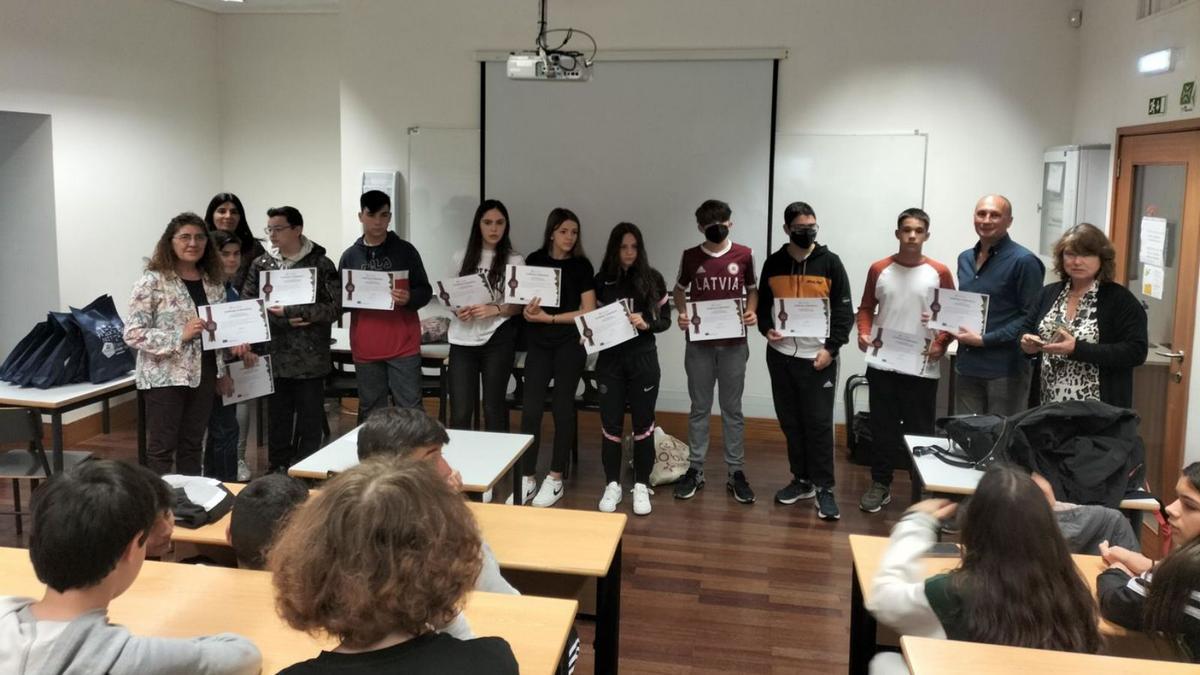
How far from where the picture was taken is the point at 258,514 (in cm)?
234

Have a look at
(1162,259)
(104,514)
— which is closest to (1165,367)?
(1162,259)

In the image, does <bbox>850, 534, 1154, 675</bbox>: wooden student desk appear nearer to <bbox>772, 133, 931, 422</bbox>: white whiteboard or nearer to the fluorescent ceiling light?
the fluorescent ceiling light

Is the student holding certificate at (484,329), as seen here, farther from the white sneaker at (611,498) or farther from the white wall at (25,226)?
the white wall at (25,226)

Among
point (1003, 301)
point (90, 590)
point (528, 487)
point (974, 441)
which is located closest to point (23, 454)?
point (528, 487)

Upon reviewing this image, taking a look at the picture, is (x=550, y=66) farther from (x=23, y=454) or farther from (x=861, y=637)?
(x=23, y=454)

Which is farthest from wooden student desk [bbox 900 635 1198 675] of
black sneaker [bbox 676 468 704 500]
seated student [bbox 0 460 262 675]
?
black sneaker [bbox 676 468 704 500]

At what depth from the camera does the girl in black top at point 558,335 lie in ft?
15.7

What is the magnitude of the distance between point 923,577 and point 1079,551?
0.86 m

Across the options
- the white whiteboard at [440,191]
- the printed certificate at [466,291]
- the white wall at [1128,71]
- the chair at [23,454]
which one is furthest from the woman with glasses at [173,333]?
the white wall at [1128,71]

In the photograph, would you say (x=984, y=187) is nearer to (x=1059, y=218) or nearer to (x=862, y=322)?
(x=1059, y=218)

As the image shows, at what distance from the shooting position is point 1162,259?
14.2 ft

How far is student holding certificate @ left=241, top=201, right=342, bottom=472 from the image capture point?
4781 millimetres

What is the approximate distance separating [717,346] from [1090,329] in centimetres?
181

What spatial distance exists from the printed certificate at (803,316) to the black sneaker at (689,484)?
3.24 feet
